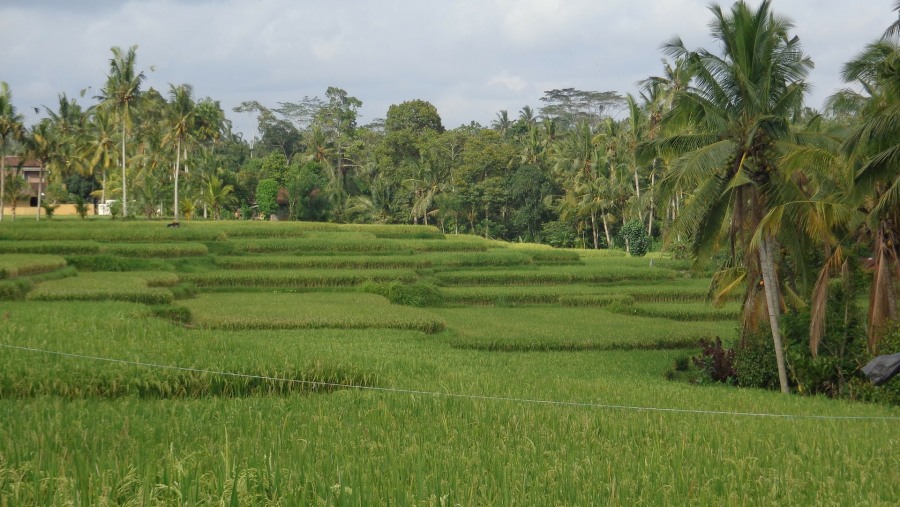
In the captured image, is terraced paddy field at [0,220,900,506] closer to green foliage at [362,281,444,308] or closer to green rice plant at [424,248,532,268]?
green foliage at [362,281,444,308]

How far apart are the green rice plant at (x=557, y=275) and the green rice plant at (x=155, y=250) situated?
25.8 ft

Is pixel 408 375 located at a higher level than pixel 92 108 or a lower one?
lower

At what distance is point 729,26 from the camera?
40.7ft

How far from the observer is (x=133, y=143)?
48844 mm

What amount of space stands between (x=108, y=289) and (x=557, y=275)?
538 inches

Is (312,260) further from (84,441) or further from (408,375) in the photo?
(84,441)

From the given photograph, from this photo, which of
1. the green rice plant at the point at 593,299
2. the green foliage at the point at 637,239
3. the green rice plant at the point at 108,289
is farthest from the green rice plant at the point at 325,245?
the green foliage at the point at 637,239

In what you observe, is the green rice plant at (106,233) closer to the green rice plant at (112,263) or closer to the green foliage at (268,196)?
the green rice plant at (112,263)

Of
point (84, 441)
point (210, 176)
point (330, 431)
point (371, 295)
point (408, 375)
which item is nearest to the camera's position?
point (84, 441)

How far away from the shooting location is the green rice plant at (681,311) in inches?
796

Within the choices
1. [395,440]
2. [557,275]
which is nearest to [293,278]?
[557,275]

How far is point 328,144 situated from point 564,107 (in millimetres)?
25486

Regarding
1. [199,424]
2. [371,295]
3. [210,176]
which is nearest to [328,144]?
[210,176]

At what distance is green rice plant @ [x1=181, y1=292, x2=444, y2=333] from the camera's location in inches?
624
